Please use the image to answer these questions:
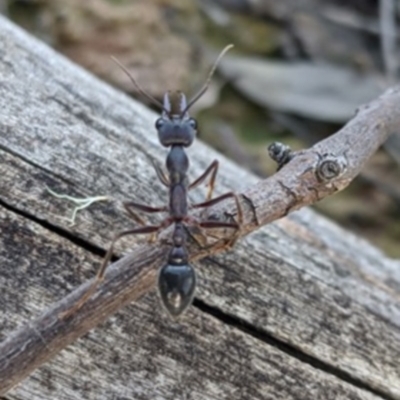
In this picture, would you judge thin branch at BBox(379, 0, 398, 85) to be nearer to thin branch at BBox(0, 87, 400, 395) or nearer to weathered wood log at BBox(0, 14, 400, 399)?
weathered wood log at BBox(0, 14, 400, 399)

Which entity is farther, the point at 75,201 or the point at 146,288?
the point at 75,201

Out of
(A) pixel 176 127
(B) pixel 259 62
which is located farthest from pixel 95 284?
(B) pixel 259 62

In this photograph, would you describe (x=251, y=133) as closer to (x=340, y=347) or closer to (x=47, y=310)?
(x=340, y=347)

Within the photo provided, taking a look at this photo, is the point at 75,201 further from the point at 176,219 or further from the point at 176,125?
the point at 176,125

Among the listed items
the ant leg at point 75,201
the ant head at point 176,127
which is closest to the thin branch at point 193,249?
the ant leg at point 75,201

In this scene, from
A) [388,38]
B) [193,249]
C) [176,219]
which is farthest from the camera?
[388,38]

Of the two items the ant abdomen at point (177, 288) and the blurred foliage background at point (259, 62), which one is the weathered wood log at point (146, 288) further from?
the blurred foliage background at point (259, 62)

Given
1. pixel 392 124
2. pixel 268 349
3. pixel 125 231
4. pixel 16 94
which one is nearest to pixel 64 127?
pixel 16 94
